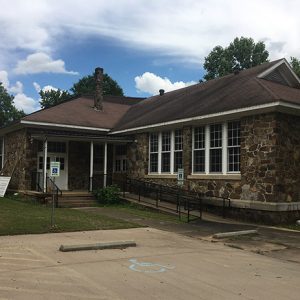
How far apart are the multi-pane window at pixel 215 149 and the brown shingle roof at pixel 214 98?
945 mm

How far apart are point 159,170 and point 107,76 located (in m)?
43.4

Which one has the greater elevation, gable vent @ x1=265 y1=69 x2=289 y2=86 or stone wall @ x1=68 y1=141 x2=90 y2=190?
gable vent @ x1=265 y1=69 x2=289 y2=86

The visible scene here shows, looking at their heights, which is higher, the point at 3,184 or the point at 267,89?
the point at 267,89

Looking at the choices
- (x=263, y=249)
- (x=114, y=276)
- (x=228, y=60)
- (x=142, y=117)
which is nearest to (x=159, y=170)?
(x=142, y=117)

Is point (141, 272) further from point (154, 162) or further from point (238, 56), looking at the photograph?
point (238, 56)

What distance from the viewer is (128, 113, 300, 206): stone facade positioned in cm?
1686

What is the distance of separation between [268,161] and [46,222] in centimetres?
835

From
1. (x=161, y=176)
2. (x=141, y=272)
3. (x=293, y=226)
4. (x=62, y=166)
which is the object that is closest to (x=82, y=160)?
(x=62, y=166)

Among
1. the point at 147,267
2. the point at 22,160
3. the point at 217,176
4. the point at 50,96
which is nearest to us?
the point at 147,267

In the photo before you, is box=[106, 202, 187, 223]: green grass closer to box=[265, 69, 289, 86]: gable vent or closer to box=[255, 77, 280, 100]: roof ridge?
box=[255, 77, 280, 100]: roof ridge

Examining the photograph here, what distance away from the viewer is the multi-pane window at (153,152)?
23344mm

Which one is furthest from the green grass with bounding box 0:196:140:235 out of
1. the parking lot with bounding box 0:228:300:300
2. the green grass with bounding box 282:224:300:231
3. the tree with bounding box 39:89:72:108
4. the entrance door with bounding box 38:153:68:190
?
the tree with bounding box 39:89:72:108

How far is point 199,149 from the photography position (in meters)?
20.4

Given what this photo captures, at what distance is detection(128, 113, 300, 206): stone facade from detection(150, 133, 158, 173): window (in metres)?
5.28
